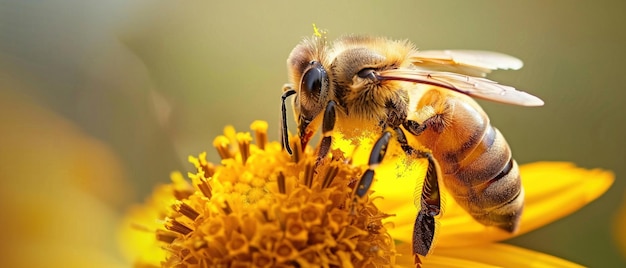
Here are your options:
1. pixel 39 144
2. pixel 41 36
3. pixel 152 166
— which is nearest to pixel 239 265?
pixel 152 166

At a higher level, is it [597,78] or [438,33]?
[438,33]

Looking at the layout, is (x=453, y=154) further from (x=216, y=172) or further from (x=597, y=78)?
(x=597, y=78)

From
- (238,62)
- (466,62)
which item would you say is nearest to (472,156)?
(466,62)

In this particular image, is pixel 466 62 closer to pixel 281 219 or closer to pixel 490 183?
pixel 490 183

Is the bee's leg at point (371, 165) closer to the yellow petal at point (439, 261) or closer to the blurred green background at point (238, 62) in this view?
the yellow petal at point (439, 261)

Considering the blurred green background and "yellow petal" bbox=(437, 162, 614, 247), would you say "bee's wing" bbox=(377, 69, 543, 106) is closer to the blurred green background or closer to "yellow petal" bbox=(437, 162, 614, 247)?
"yellow petal" bbox=(437, 162, 614, 247)

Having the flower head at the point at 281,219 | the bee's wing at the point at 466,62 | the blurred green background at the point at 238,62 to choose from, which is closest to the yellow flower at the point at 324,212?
the flower head at the point at 281,219
